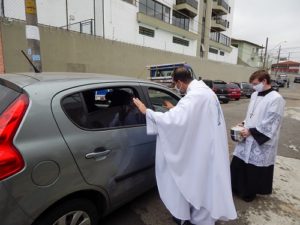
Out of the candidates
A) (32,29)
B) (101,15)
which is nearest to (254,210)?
(32,29)

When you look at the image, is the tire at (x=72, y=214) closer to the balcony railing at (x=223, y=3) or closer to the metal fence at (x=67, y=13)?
the metal fence at (x=67, y=13)

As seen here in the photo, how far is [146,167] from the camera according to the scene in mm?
2576

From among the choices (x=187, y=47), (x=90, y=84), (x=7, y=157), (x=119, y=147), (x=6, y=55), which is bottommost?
(x=119, y=147)

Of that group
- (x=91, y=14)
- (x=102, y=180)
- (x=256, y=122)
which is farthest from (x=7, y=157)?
(x=91, y=14)

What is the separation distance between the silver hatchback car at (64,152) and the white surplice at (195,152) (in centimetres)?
40

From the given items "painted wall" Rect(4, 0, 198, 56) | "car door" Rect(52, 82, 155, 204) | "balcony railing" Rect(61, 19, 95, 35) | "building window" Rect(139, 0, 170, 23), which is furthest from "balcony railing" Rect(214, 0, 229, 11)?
"car door" Rect(52, 82, 155, 204)

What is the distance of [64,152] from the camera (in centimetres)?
172

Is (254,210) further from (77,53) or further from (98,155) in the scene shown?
(77,53)

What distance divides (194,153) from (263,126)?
1268 mm

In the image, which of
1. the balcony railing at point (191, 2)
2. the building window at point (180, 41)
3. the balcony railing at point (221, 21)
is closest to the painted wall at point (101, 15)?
the building window at point (180, 41)

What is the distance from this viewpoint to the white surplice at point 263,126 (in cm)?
284

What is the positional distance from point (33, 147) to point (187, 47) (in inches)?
1110

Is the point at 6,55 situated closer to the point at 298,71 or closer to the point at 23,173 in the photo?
the point at 23,173

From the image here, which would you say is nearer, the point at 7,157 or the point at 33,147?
the point at 7,157
